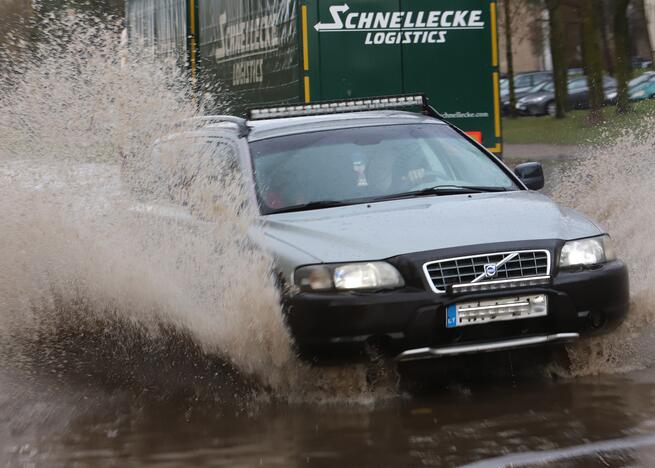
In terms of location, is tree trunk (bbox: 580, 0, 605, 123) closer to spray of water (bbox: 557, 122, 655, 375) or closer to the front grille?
spray of water (bbox: 557, 122, 655, 375)

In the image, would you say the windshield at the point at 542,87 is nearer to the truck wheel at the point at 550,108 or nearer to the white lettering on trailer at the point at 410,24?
the truck wheel at the point at 550,108

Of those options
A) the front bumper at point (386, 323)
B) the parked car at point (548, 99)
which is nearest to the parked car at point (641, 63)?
the parked car at point (548, 99)

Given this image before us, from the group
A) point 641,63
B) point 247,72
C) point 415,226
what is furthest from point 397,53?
point 641,63

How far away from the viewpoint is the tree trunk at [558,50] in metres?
33.6

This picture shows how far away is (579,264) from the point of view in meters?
6.32

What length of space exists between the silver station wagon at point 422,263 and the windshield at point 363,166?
0.01 metres

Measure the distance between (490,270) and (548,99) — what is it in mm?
43634

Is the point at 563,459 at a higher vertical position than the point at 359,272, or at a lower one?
lower

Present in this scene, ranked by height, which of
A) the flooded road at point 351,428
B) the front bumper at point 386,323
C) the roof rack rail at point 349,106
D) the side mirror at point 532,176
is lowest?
the flooded road at point 351,428

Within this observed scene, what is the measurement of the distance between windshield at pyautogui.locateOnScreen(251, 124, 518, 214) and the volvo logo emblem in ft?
3.73

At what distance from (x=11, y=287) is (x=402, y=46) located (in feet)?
23.9

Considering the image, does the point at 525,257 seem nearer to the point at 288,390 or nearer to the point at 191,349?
the point at 288,390

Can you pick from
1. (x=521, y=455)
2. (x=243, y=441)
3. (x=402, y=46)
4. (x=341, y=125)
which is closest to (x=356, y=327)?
(x=243, y=441)

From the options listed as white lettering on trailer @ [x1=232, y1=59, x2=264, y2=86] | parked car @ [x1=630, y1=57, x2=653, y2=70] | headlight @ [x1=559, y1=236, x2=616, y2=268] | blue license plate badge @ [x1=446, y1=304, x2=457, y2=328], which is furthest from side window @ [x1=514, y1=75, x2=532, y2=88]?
blue license plate badge @ [x1=446, y1=304, x2=457, y2=328]
